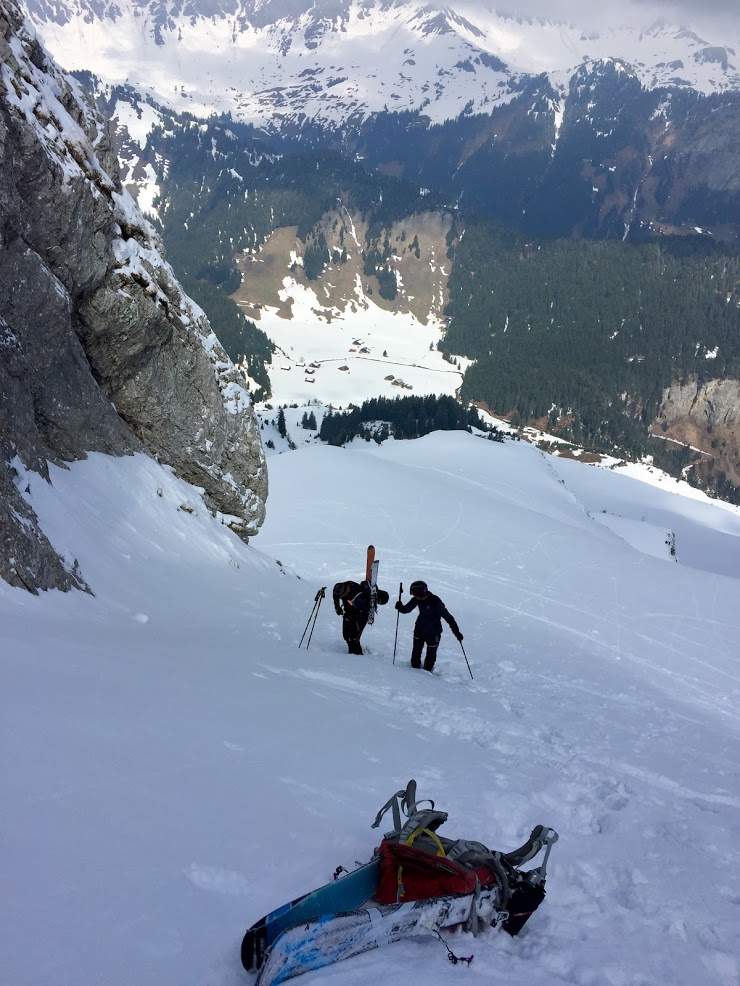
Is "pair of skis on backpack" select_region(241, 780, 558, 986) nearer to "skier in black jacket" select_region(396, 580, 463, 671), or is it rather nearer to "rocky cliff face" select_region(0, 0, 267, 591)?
"rocky cliff face" select_region(0, 0, 267, 591)

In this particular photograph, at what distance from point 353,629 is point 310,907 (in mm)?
8938

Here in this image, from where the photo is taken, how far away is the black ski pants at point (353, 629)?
42.5 ft

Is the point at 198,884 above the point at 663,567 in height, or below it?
above

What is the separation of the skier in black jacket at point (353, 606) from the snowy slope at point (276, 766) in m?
0.48

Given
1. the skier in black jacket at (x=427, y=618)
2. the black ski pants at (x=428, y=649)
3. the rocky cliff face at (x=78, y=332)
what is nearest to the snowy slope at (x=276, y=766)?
the black ski pants at (x=428, y=649)

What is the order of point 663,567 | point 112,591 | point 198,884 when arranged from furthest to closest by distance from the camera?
point 663,567 → point 112,591 → point 198,884

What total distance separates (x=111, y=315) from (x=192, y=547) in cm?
672

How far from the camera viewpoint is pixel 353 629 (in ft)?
42.8

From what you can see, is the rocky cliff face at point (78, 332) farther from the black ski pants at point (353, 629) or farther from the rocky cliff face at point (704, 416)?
the rocky cliff face at point (704, 416)

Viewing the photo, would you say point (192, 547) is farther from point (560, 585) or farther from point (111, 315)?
point (560, 585)

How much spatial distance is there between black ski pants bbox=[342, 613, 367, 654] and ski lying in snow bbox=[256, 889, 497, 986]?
850 centimetres

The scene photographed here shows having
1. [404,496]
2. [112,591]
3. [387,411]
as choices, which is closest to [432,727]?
[112,591]

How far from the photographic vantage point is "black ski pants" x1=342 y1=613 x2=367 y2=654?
1295cm

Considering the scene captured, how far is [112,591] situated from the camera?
37.8 feet
